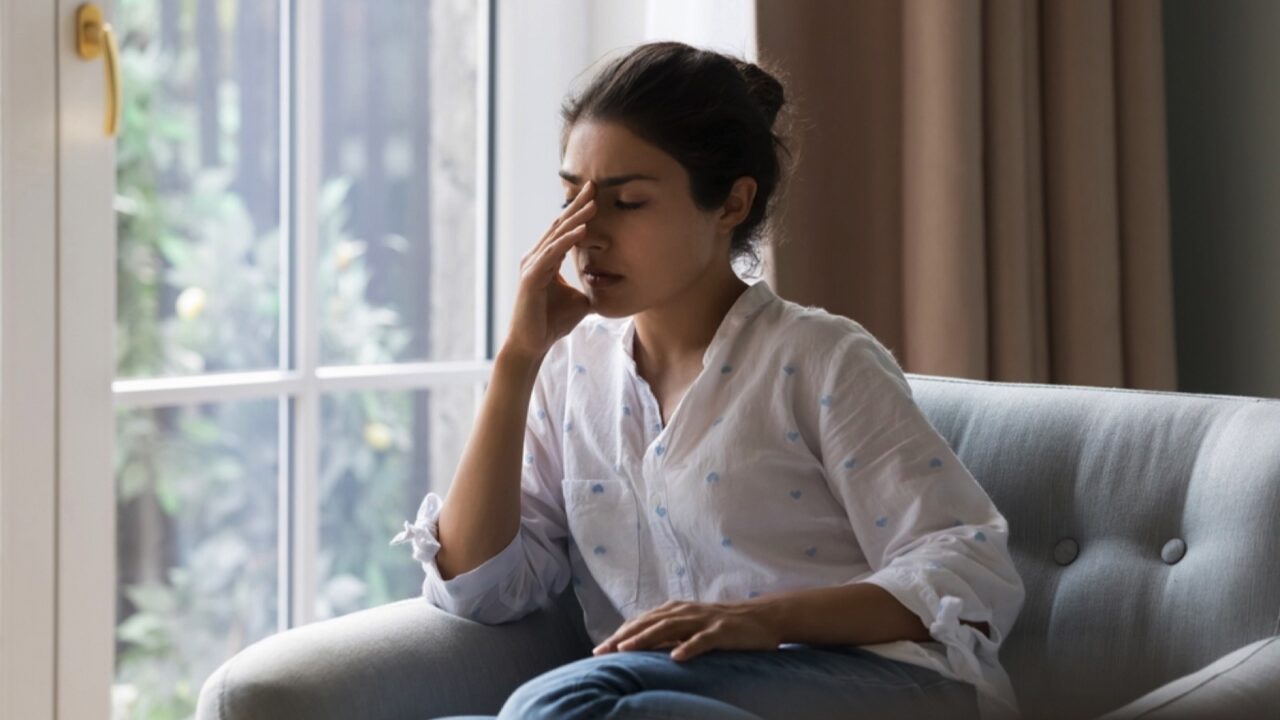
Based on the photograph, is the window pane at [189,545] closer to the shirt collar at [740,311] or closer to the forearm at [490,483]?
the forearm at [490,483]

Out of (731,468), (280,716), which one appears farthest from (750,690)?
(280,716)

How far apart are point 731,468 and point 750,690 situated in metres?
0.28

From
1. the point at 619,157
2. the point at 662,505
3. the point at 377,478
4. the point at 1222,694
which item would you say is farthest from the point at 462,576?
Result: the point at 377,478

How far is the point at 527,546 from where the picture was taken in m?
1.58

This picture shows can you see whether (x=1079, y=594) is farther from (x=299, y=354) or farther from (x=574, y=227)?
(x=299, y=354)

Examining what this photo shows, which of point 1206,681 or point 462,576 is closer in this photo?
point 1206,681

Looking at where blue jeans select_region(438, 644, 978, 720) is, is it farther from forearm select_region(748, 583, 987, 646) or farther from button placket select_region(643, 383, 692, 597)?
button placket select_region(643, 383, 692, 597)

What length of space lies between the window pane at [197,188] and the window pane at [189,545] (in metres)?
0.09

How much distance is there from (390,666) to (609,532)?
29cm

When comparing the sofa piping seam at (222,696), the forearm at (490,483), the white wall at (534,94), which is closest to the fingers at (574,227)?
the forearm at (490,483)

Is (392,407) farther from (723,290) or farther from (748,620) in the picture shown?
(748,620)

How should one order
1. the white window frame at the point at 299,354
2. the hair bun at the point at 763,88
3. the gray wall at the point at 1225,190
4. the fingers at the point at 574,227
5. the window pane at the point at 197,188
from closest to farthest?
the fingers at the point at 574,227
the hair bun at the point at 763,88
the window pane at the point at 197,188
the white window frame at the point at 299,354
the gray wall at the point at 1225,190

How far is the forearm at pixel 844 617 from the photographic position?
1319 millimetres

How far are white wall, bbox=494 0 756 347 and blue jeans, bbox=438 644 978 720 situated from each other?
1.18 metres
